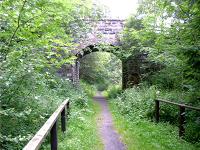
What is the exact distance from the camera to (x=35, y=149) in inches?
102

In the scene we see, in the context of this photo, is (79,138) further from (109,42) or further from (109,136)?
(109,42)

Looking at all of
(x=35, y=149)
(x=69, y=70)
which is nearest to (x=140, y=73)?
(x=69, y=70)

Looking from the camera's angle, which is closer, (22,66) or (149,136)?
(22,66)

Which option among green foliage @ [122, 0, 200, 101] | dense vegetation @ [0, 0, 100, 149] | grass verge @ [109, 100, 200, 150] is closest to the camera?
dense vegetation @ [0, 0, 100, 149]

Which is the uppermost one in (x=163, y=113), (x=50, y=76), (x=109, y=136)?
(x=50, y=76)

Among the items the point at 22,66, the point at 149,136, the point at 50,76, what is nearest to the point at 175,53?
the point at 149,136

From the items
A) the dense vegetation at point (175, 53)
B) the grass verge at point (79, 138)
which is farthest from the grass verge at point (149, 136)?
the grass verge at point (79, 138)

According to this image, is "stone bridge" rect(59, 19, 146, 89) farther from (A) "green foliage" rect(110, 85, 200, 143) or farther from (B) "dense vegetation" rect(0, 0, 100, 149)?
(B) "dense vegetation" rect(0, 0, 100, 149)

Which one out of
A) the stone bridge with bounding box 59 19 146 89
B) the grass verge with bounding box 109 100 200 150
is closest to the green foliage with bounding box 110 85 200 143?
the grass verge with bounding box 109 100 200 150

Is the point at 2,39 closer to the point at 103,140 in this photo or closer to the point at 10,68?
the point at 10,68

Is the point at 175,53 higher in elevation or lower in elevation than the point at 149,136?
higher

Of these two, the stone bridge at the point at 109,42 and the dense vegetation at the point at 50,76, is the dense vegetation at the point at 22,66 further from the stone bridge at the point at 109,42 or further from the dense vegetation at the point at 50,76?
the stone bridge at the point at 109,42

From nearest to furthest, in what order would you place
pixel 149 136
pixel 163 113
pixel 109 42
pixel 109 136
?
pixel 149 136
pixel 109 136
pixel 163 113
pixel 109 42

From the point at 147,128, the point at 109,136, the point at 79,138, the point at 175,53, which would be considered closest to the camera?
the point at 175,53
